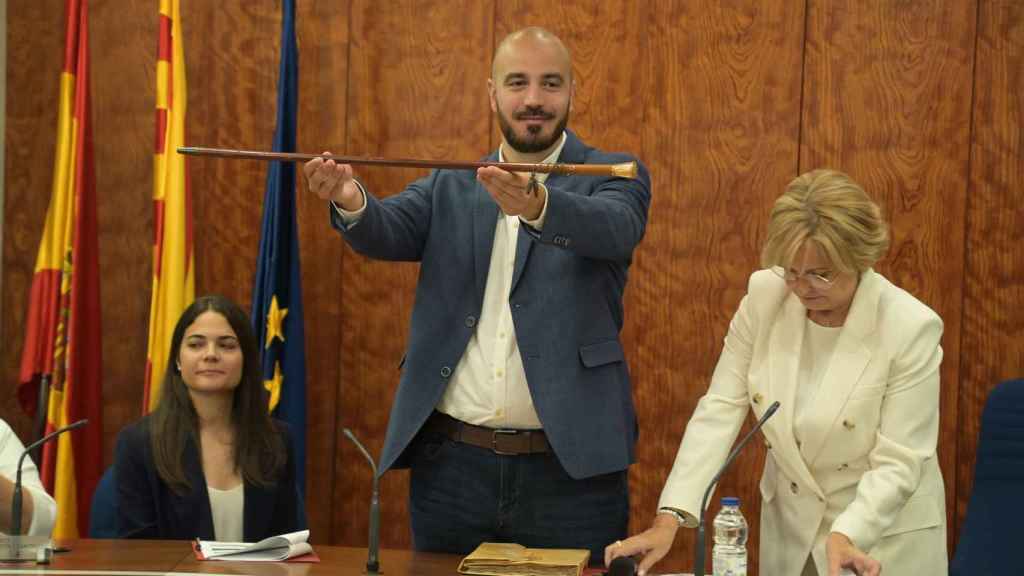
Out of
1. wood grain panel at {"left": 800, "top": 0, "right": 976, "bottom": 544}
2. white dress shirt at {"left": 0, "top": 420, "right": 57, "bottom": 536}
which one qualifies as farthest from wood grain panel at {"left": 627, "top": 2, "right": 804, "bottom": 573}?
white dress shirt at {"left": 0, "top": 420, "right": 57, "bottom": 536}

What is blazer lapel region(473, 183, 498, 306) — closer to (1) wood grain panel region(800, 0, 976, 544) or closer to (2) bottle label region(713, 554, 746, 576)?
(2) bottle label region(713, 554, 746, 576)

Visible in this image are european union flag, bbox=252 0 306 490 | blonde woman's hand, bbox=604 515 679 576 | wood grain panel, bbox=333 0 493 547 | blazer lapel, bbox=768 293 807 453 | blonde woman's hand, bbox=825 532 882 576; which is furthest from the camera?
wood grain panel, bbox=333 0 493 547

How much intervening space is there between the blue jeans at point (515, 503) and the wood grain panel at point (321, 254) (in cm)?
148

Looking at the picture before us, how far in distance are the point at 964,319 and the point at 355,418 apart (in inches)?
79.9

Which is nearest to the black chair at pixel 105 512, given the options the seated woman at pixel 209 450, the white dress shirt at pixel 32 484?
the seated woman at pixel 209 450

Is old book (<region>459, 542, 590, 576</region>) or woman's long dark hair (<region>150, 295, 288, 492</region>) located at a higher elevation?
woman's long dark hair (<region>150, 295, 288, 492</region>)

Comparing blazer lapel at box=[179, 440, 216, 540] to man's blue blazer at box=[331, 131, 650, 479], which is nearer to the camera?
man's blue blazer at box=[331, 131, 650, 479]

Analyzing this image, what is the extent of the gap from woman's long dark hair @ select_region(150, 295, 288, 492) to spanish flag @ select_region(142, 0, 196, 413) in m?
0.56

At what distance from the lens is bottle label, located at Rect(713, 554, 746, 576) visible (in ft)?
7.98

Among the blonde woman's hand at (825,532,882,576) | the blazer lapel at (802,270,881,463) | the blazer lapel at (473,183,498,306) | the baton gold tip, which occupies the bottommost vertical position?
the blonde woman's hand at (825,532,882,576)

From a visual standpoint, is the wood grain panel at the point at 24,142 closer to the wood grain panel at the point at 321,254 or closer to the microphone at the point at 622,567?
the wood grain panel at the point at 321,254

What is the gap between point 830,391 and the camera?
104 inches

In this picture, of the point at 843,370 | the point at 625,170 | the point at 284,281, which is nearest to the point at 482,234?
the point at 625,170

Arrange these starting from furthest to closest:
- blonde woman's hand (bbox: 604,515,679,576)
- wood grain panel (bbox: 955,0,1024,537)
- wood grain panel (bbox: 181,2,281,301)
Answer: wood grain panel (bbox: 181,2,281,301)
wood grain panel (bbox: 955,0,1024,537)
blonde woman's hand (bbox: 604,515,679,576)
